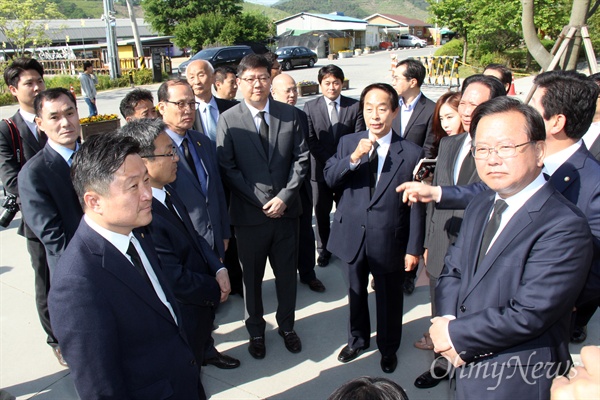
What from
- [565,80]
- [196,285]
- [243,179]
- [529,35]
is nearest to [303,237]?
[243,179]

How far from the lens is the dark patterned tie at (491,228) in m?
1.87

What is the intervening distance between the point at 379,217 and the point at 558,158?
114 cm

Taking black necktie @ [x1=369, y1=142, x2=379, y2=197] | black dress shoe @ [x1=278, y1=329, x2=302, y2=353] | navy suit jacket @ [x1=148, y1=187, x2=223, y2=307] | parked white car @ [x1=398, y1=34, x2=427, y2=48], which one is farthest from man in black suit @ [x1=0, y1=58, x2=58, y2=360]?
parked white car @ [x1=398, y1=34, x2=427, y2=48]

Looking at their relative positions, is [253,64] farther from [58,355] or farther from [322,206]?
[58,355]

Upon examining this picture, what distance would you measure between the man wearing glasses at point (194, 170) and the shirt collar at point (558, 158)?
2.05 metres

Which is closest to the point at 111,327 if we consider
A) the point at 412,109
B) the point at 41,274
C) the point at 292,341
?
the point at 292,341

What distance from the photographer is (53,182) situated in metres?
2.80

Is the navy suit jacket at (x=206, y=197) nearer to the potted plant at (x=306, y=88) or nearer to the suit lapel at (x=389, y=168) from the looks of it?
the suit lapel at (x=389, y=168)

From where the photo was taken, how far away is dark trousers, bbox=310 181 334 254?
16.1 feet

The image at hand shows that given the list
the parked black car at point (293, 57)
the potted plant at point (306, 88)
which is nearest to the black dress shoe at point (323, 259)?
the potted plant at point (306, 88)

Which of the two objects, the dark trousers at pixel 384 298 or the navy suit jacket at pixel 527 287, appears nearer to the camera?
the navy suit jacket at pixel 527 287

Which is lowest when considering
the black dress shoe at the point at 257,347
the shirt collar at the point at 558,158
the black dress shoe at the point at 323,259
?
the black dress shoe at the point at 257,347

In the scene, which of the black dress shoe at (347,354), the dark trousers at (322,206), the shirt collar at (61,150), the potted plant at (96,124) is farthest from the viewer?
the potted plant at (96,124)

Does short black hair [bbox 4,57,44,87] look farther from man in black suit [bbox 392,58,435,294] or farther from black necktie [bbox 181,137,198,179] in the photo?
man in black suit [bbox 392,58,435,294]
